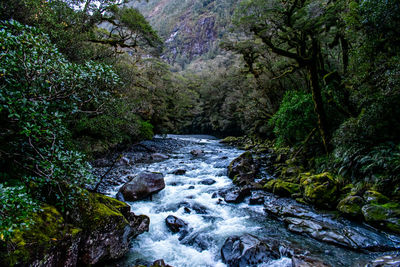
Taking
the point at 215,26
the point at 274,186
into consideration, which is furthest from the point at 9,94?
the point at 215,26

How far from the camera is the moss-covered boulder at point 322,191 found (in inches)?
299

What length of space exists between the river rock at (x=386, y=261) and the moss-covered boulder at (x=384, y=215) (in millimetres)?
1284

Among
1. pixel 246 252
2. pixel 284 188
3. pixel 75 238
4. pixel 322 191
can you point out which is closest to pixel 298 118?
pixel 284 188

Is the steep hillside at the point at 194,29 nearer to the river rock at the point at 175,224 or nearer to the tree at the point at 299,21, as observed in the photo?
the tree at the point at 299,21

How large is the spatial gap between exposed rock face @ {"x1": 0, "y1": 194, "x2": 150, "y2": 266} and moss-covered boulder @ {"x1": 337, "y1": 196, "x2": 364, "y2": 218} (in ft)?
23.2

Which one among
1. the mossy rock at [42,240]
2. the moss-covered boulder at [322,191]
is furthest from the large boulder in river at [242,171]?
the mossy rock at [42,240]

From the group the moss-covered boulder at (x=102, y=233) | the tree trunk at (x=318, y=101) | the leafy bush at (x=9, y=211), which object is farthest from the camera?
the tree trunk at (x=318, y=101)

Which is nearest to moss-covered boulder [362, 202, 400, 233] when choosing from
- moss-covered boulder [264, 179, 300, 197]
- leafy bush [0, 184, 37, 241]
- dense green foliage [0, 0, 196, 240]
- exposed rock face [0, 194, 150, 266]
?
moss-covered boulder [264, 179, 300, 197]

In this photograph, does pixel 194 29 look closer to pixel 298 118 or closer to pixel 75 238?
pixel 298 118

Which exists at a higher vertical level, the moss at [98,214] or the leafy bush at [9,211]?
the leafy bush at [9,211]

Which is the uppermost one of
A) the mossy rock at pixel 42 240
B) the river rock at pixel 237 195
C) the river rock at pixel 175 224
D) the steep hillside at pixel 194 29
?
the steep hillside at pixel 194 29

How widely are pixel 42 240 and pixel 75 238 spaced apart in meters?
0.63

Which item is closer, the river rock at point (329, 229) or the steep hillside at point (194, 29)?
the river rock at point (329, 229)

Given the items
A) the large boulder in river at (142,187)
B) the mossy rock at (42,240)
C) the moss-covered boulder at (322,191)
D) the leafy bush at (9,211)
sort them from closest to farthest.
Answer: the leafy bush at (9,211) → the mossy rock at (42,240) → the moss-covered boulder at (322,191) → the large boulder in river at (142,187)
